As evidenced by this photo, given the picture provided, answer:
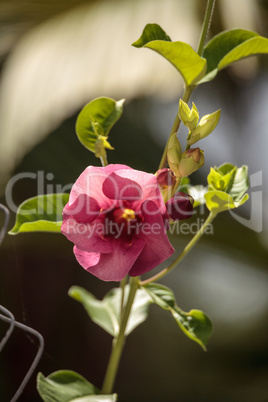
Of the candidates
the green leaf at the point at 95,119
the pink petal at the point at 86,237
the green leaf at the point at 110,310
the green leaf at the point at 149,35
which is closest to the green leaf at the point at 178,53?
the green leaf at the point at 149,35

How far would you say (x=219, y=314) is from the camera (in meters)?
2.37

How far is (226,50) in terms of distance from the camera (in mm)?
562

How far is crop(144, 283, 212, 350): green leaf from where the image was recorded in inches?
22.3

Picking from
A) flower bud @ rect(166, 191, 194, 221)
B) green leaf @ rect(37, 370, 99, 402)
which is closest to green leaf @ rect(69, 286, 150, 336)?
green leaf @ rect(37, 370, 99, 402)

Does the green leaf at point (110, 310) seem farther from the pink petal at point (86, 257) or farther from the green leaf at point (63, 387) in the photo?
the pink petal at point (86, 257)

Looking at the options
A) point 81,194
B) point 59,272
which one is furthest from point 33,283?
point 81,194

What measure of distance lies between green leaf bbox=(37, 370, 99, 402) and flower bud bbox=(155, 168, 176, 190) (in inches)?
12.1

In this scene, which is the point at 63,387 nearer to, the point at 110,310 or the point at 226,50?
the point at 110,310

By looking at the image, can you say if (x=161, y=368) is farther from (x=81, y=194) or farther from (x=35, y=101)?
(x=81, y=194)

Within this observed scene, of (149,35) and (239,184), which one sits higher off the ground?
(149,35)

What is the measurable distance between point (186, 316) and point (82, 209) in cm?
24

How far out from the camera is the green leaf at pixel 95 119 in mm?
598

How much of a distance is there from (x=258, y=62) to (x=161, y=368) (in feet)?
5.78

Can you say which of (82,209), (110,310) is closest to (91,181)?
(82,209)
